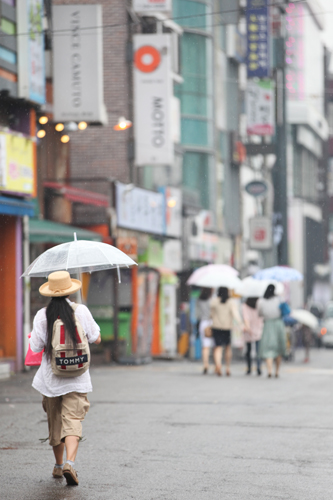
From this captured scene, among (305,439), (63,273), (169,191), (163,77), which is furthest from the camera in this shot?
(169,191)

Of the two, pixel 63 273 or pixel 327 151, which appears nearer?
pixel 63 273

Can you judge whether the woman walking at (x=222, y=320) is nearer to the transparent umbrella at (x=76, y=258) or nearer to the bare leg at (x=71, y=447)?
the transparent umbrella at (x=76, y=258)

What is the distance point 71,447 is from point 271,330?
10.6 metres

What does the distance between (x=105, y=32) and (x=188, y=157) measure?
28.1 ft

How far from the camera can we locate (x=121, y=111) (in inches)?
1003

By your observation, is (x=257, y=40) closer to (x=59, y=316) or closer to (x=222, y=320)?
(x=222, y=320)

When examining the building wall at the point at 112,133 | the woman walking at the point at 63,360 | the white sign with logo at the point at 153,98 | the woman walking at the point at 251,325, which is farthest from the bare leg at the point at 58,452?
the building wall at the point at 112,133

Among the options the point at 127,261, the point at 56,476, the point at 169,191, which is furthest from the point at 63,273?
the point at 169,191

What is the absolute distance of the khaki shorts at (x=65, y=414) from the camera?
23.9 feet

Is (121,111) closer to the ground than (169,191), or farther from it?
farther from it

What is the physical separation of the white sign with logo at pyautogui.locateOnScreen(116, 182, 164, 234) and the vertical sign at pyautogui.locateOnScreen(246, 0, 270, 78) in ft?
26.5

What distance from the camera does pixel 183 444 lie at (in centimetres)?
916

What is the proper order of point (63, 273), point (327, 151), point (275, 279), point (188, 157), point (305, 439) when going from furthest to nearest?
point (327, 151) < point (188, 157) < point (275, 279) < point (305, 439) < point (63, 273)

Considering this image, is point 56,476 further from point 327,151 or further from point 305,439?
point 327,151
